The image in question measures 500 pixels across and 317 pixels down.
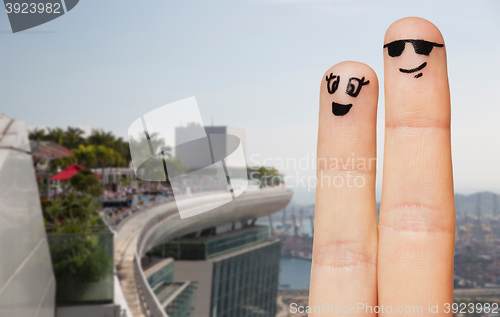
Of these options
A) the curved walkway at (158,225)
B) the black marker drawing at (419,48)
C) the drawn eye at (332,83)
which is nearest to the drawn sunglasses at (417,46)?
the black marker drawing at (419,48)


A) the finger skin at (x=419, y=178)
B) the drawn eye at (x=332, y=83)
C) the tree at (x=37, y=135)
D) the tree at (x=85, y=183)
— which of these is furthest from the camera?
the tree at (x=37, y=135)

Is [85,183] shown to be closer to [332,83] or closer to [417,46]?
[332,83]

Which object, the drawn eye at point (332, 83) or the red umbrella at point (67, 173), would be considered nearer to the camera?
the drawn eye at point (332, 83)

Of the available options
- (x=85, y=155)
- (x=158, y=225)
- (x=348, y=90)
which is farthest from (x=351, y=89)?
(x=85, y=155)

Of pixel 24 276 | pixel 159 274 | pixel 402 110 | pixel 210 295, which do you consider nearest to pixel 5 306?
pixel 24 276

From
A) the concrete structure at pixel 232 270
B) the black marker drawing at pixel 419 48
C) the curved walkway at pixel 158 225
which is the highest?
the black marker drawing at pixel 419 48

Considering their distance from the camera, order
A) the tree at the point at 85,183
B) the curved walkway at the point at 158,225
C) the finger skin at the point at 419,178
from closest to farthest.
Answer: the finger skin at the point at 419,178
the curved walkway at the point at 158,225
the tree at the point at 85,183

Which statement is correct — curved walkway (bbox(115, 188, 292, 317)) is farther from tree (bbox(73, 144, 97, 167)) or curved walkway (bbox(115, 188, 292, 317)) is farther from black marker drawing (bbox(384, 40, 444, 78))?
tree (bbox(73, 144, 97, 167))

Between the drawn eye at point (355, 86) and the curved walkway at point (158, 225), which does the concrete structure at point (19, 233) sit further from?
the drawn eye at point (355, 86)
